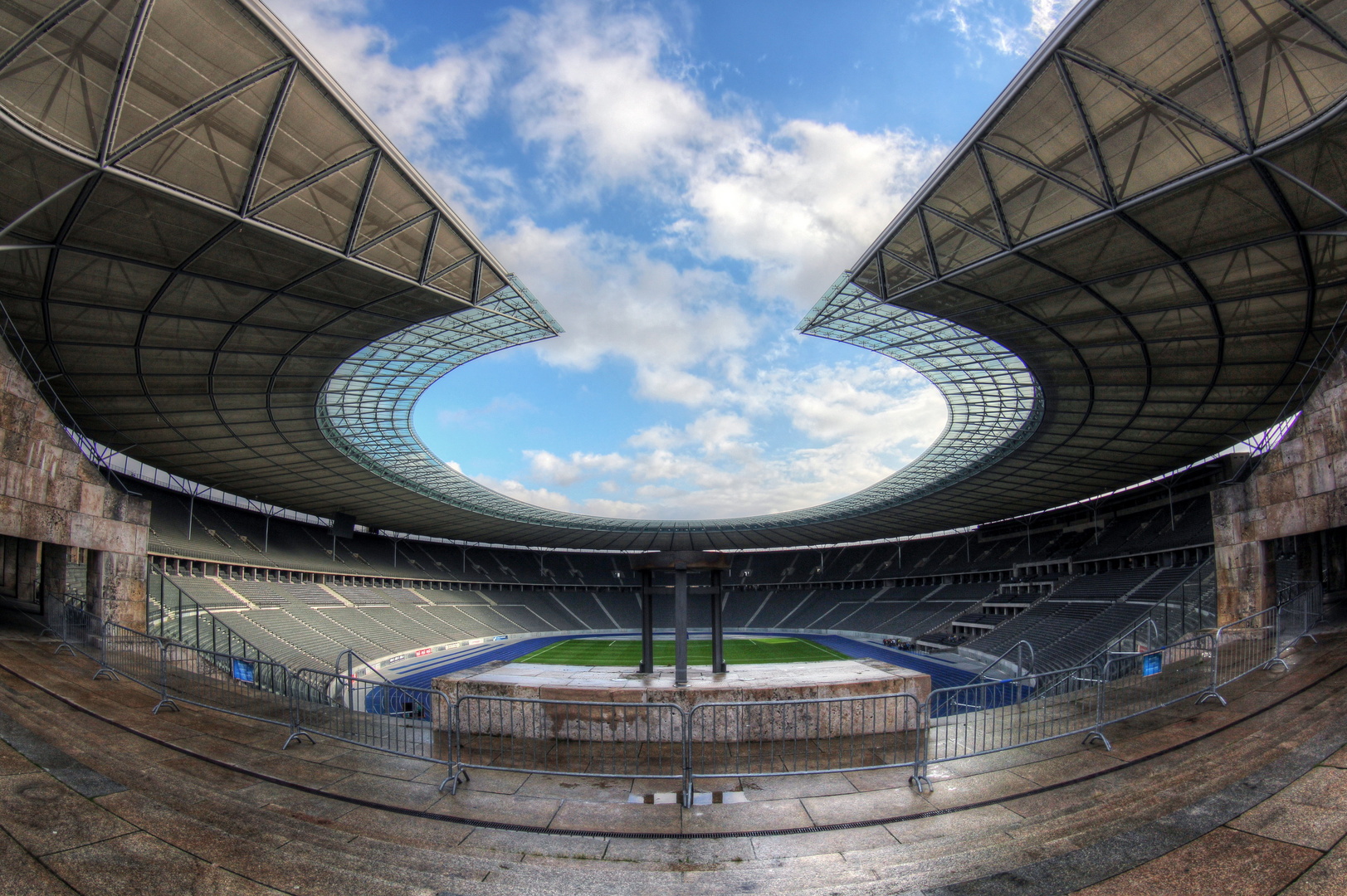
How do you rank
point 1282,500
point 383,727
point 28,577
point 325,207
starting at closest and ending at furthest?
point 383,727 < point 1282,500 < point 325,207 < point 28,577

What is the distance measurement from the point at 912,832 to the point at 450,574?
230ft

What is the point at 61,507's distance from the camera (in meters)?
17.3

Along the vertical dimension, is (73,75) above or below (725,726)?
above

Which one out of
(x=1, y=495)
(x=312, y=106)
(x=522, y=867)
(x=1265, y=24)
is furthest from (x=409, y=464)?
(x=1265, y=24)

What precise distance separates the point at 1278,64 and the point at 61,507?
29.6m

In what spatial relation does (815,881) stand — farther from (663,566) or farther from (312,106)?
(312,106)

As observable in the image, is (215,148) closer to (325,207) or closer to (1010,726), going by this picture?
(325,207)

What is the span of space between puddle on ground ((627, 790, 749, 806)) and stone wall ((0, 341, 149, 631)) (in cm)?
1784

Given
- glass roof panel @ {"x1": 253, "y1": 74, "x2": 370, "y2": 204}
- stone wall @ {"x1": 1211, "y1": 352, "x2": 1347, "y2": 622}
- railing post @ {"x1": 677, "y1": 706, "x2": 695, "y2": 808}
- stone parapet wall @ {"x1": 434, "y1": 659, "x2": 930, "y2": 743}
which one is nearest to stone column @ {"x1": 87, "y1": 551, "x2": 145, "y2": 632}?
glass roof panel @ {"x1": 253, "y1": 74, "x2": 370, "y2": 204}

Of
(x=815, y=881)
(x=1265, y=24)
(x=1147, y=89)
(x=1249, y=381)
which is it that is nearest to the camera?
(x=815, y=881)

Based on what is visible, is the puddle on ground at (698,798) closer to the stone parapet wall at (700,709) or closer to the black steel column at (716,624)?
the stone parapet wall at (700,709)

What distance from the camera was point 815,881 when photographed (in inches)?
231

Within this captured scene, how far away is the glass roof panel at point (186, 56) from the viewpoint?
11.6 metres

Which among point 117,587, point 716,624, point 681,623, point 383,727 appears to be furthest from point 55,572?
point 716,624
